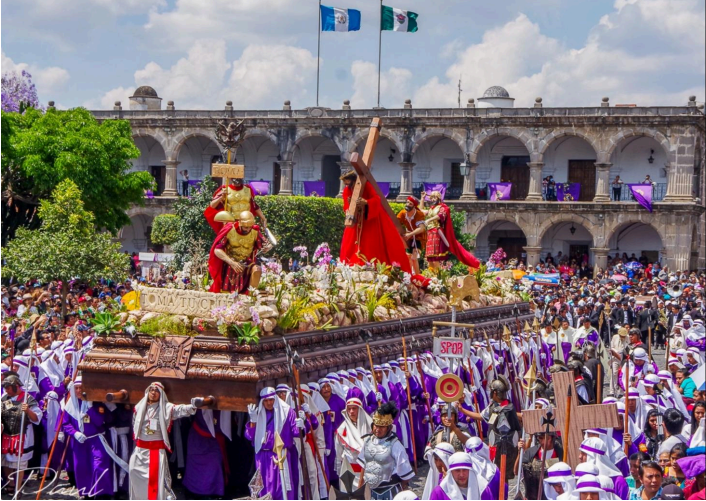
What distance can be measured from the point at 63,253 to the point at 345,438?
44.0 feet

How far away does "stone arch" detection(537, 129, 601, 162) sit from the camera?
38562 mm

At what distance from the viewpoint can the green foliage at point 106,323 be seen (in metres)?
10.6

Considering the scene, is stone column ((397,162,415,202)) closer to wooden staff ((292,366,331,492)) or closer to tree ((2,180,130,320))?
tree ((2,180,130,320))

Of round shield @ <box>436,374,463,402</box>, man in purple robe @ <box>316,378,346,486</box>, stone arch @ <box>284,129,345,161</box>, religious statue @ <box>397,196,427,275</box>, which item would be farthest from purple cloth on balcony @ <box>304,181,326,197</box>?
round shield @ <box>436,374,463,402</box>

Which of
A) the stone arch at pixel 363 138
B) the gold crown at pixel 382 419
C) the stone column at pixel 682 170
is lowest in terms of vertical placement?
the gold crown at pixel 382 419

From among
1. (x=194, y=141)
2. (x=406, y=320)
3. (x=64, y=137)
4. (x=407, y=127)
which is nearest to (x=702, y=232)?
(x=407, y=127)

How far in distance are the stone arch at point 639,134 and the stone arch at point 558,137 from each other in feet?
1.34

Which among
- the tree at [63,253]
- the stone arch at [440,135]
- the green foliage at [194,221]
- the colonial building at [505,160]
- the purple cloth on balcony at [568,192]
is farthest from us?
the stone arch at [440,135]

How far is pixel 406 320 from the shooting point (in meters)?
13.6

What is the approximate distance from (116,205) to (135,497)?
2205 cm

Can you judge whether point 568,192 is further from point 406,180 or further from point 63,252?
point 63,252

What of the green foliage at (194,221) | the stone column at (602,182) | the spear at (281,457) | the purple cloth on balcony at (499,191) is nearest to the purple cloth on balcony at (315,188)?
the purple cloth on balcony at (499,191)

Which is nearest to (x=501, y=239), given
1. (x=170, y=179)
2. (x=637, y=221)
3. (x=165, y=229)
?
(x=637, y=221)

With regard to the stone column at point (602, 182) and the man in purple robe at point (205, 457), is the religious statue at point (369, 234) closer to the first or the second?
the man in purple robe at point (205, 457)
